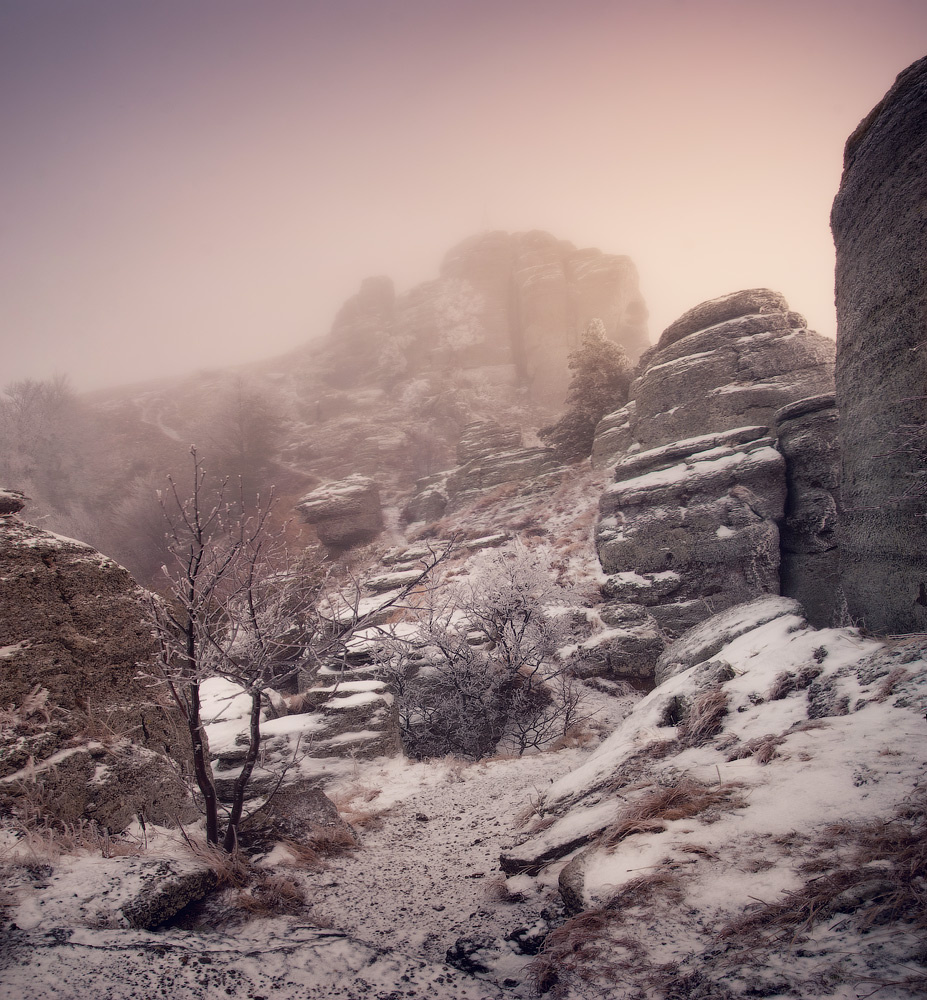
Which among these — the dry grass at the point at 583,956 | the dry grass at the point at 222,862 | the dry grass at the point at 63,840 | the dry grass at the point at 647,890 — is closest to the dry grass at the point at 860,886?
the dry grass at the point at 647,890

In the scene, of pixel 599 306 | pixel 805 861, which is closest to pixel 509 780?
pixel 805 861

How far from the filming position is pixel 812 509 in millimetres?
8961

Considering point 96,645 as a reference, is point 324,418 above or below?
above

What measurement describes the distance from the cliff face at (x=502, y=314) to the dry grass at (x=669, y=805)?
143 ft

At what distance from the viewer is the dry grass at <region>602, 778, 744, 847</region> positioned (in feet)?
7.73

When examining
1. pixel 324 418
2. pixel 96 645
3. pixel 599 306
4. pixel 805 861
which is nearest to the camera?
pixel 805 861

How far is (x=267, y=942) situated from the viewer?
7.16ft

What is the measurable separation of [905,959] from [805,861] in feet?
1.86

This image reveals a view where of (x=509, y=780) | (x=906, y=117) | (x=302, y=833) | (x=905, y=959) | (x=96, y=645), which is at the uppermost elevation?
(x=906, y=117)

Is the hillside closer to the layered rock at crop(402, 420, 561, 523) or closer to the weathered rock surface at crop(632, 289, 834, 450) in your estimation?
the weathered rock surface at crop(632, 289, 834, 450)

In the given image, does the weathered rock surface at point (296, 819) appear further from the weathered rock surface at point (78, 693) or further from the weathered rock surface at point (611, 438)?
the weathered rock surface at point (611, 438)

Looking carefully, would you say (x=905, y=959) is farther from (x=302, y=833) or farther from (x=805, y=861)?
(x=302, y=833)

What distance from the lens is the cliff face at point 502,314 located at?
47.2 metres

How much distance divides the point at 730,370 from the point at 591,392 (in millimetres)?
10041
